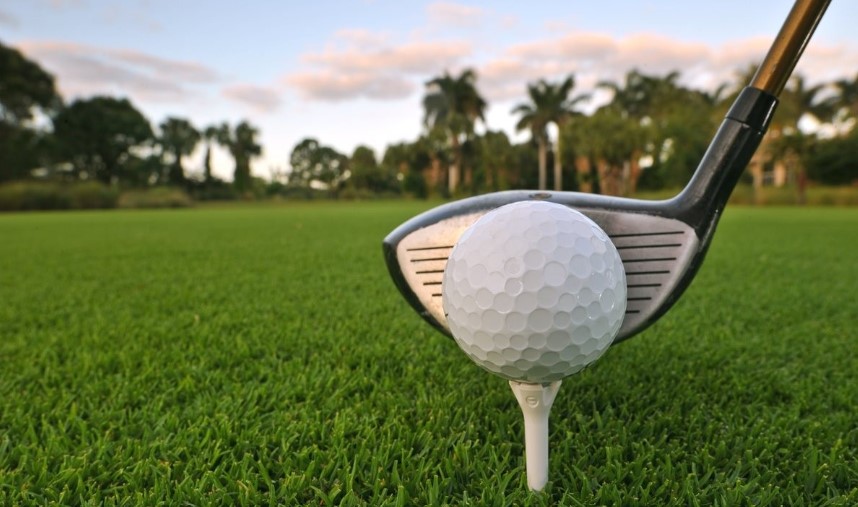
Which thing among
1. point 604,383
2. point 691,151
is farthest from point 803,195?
point 604,383

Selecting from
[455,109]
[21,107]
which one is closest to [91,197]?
[21,107]

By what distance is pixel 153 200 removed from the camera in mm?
27531

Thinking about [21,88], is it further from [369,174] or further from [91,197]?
[369,174]

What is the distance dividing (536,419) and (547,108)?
122ft

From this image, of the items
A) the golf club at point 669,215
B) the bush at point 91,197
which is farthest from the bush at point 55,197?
the golf club at point 669,215

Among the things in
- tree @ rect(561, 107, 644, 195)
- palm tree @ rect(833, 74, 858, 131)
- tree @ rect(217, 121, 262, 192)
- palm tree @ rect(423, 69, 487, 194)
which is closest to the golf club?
tree @ rect(561, 107, 644, 195)

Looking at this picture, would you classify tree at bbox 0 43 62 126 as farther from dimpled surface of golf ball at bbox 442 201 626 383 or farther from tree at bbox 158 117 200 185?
dimpled surface of golf ball at bbox 442 201 626 383

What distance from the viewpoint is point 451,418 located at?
1.48 m

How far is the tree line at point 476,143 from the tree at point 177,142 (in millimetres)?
120

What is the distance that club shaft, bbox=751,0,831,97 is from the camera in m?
1.05

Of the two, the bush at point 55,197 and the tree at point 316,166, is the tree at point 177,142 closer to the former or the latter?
the tree at point 316,166

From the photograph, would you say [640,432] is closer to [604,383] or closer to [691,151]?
[604,383]

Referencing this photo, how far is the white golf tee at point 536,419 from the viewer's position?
980 millimetres

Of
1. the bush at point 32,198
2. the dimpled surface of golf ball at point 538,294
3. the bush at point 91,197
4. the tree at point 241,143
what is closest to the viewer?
Result: the dimpled surface of golf ball at point 538,294
